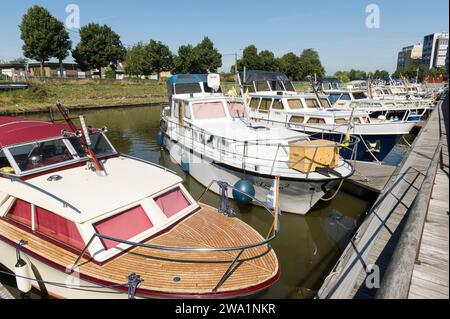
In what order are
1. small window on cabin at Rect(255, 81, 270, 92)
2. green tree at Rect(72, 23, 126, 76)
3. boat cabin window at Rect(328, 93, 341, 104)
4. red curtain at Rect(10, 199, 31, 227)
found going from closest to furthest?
red curtain at Rect(10, 199, 31, 227) < small window on cabin at Rect(255, 81, 270, 92) < boat cabin window at Rect(328, 93, 341, 104) < green tree at Rect(72, 23, 126, 76)

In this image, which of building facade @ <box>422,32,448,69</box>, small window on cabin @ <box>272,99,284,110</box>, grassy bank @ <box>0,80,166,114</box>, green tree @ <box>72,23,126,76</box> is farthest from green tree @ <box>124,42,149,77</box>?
building facade @ <box>422,32,448,69</box>

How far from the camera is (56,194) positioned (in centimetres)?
580

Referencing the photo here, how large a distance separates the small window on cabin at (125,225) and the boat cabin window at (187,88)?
1152cm

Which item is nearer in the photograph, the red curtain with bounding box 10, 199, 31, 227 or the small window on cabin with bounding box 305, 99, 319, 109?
the red curtain with bounding box 10, 199, 31, 227

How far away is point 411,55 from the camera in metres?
169

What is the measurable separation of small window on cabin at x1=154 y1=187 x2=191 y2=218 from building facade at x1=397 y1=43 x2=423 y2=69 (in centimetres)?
19088

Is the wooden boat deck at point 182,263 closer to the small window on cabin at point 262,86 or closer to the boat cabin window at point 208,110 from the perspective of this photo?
the boat cabin window at point 208,110

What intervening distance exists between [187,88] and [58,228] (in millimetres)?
12195

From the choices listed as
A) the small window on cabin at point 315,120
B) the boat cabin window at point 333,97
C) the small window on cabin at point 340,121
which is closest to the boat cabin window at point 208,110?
the small window on cabin at point 315,120

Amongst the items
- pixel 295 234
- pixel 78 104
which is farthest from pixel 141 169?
pixel 78 104

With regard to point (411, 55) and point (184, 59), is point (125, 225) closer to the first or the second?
point (184, 59)

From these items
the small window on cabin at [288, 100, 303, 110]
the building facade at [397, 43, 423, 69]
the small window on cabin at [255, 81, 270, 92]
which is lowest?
the small window on cabin at [288, 100, 303, 110]

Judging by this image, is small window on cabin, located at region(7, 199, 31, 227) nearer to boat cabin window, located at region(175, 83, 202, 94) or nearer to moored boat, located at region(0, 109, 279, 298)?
moored boat, located at region(0, 109, 279, 298)

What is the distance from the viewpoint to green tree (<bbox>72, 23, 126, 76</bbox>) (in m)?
53.8
